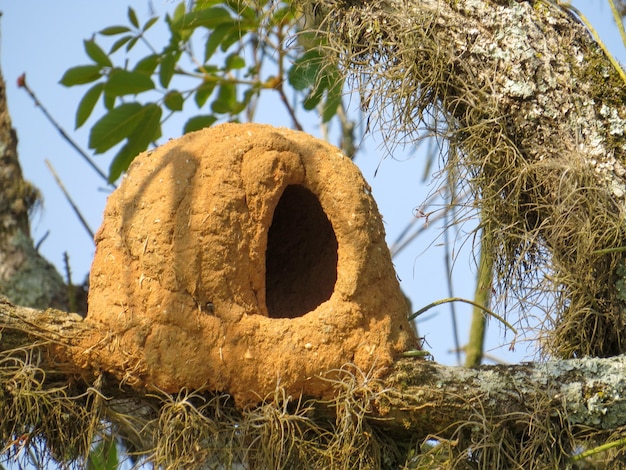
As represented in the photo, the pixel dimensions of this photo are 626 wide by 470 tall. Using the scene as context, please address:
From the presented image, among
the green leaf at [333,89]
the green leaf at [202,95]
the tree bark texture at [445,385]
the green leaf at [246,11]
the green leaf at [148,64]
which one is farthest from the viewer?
the green leaf at [202,95]

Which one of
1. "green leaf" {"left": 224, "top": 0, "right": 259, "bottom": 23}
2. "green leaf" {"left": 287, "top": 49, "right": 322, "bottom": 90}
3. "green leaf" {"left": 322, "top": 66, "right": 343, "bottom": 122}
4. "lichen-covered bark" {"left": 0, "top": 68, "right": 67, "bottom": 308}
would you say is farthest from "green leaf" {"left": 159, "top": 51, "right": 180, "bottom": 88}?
"lichen-covered bark" {"left": 0, "top": 68, "right": 67, "bottom": 308}

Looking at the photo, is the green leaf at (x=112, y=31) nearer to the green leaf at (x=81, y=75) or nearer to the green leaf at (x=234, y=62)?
the green leaf at (x=81, y=75)

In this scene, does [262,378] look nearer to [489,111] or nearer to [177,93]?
[489,111]

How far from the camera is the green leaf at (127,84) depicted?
12.8 ft

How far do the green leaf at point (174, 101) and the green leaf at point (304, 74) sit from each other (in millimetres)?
502

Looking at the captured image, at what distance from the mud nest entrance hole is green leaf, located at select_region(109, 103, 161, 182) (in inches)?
24.8

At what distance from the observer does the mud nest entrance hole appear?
3.66m

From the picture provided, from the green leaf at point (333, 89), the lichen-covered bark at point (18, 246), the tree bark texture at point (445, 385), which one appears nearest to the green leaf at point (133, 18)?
the green leaf at point (333, 89)

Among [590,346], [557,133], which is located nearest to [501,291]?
[590,346]

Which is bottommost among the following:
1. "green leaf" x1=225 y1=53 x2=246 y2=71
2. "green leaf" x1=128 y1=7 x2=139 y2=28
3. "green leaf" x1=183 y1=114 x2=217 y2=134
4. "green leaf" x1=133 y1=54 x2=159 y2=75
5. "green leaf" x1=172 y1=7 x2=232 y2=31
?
"green leaf" x1=183 y1=114 x2=217 y2=134

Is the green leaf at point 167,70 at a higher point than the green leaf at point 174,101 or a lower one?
higher

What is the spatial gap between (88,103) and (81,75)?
123mm

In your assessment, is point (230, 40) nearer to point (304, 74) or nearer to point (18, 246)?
point (304, 74)

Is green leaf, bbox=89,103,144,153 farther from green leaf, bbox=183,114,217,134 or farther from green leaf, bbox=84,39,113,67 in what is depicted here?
green leaf, bbox=183,114,217,134
